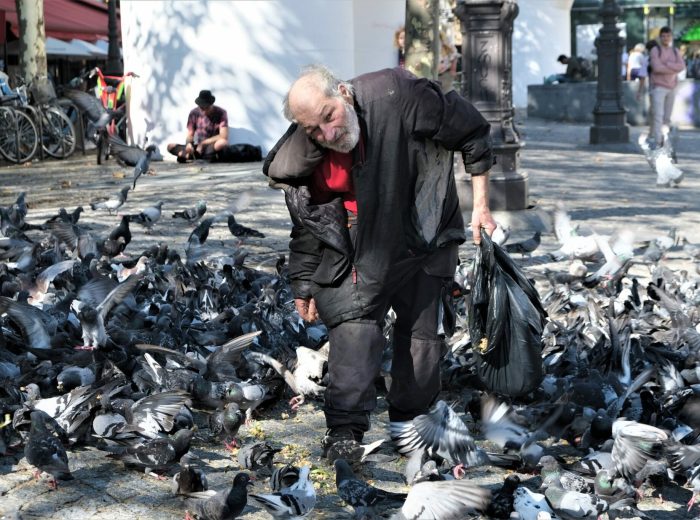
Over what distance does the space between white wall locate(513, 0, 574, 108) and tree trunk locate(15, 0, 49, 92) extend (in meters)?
20.1

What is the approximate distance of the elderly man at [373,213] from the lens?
486 cm

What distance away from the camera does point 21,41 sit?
69.1 ft

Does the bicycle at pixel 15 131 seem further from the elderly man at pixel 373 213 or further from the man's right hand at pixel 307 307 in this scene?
the elderly man at pixel 373 213

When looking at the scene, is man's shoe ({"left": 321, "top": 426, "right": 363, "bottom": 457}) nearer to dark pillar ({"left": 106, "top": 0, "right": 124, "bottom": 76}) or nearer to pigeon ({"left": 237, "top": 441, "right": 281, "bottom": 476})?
pigeon ({"left": 237, "top": 441, "right": 281, "bottom": 476})

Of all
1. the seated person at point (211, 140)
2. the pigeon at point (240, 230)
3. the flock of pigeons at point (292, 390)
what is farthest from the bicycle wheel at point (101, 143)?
the flock of pigeons at point (292, 390)

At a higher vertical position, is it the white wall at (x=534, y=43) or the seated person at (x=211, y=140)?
the white wall at (x=534, y=43)

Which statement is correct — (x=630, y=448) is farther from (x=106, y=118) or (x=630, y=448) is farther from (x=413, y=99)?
(x=106, y=118)

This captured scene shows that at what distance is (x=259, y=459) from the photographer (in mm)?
5184

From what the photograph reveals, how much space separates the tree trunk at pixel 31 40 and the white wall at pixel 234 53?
2.34 meters

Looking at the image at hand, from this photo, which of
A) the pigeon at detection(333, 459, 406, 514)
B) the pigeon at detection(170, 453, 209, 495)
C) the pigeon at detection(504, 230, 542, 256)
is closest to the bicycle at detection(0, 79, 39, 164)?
the pigeon at detection(504, 230, 542, 256)

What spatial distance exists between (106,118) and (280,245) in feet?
27.7

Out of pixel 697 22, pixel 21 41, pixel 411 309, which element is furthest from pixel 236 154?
pixel 697 22

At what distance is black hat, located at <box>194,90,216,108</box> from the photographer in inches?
710

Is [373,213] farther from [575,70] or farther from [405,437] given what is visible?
[575,70]
